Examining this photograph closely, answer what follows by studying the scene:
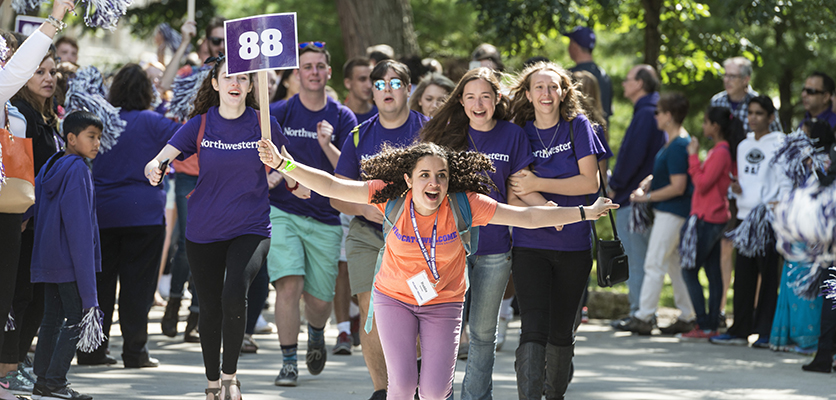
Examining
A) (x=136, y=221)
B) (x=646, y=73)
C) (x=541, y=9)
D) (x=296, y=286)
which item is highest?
(x=541, y=9)

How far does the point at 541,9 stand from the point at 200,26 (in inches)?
250

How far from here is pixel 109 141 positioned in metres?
6.62

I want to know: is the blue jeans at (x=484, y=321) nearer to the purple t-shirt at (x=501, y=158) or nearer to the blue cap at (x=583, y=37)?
the purple t-shirt at (x=501, y=158)

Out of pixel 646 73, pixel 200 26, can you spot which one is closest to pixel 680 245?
pixel 646 73

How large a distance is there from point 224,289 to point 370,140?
4.28ft

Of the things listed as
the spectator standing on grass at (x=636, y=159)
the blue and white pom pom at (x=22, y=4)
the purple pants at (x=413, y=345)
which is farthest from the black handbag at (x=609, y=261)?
the blue and white pom pom at (x=22, y=4)

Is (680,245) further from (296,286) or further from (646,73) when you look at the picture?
(296,286)

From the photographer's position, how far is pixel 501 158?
5.42m

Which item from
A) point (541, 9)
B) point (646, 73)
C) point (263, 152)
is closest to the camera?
point (263, 152)

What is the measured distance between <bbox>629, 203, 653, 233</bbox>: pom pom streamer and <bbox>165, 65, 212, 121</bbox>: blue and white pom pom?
4302 millimetres

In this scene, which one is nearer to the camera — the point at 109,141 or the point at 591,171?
the point at 591,171

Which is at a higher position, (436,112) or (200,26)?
(200,26)

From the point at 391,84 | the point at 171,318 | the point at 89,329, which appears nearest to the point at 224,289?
the point at 89,329

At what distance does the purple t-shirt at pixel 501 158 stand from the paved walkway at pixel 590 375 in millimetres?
1343
